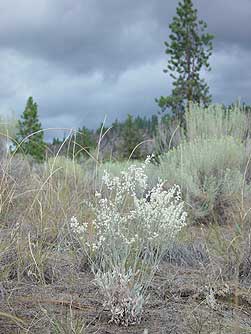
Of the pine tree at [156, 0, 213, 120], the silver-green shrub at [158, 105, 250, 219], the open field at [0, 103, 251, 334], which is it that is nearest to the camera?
the open field at [0, 103, 251, 334]

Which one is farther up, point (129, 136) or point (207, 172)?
point (207, 172)

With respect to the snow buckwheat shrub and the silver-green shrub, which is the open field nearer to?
the snow buckwheat shrub

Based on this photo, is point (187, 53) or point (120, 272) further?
point (187, 53)

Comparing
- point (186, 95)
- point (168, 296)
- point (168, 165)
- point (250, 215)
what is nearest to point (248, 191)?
point (168, 165)

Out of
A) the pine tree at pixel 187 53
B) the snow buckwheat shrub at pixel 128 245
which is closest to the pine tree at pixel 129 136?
the pine tree at pixel 187 53

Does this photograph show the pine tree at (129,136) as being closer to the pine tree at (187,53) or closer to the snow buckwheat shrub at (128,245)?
the pine tree at (187,53)

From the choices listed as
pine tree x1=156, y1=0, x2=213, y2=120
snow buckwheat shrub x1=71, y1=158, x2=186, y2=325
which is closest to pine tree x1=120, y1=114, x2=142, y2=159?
pine tree x1=156, y1=0, x2=213, y2=120

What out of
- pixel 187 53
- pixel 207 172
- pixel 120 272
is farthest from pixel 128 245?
pixel 187 53

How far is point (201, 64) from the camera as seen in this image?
73.3ft

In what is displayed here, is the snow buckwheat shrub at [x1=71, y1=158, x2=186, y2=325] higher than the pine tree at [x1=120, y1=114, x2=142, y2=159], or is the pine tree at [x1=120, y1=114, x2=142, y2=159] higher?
the snow buckwheat shrub at [x1=71, y1=158, x2=186, y2=325]

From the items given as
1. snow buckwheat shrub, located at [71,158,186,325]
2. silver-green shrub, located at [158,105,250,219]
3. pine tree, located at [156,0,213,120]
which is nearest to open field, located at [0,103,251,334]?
snow buckwheat shrub, located at [71,158,186,325]

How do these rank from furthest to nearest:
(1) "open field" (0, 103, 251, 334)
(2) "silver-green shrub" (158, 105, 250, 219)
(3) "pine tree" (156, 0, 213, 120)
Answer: (3) "pine tree" (156, 0, 213, 120)
(2) "silver-green shrub" (158, 105, 250, 219)
(1) "open field" (0, 103, 251, 334)

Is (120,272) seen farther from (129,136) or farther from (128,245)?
(129,136)

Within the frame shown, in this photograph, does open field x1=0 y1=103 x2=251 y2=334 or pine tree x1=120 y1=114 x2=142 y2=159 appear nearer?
open field x1=0 y1=103 x2=251 y2=334
